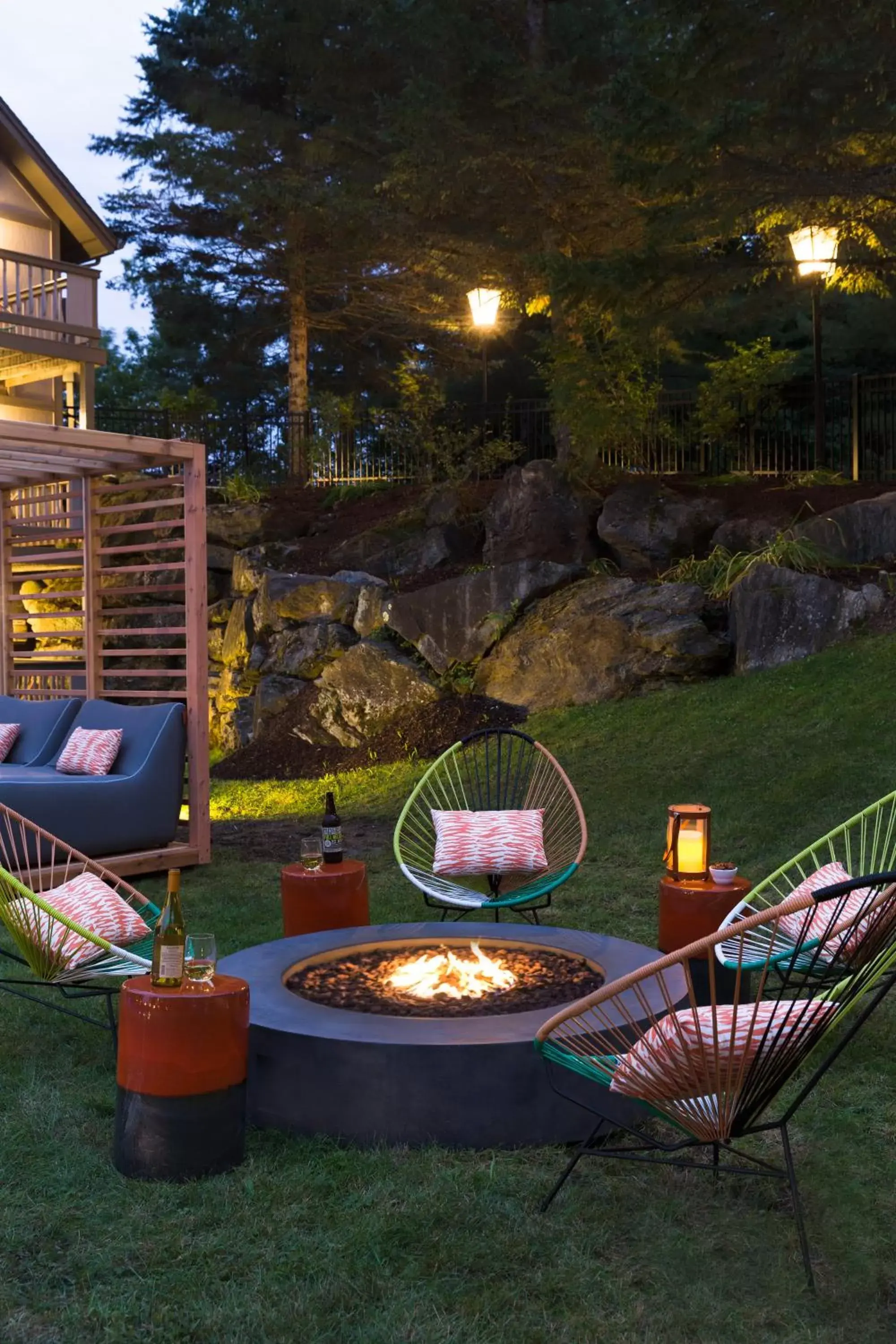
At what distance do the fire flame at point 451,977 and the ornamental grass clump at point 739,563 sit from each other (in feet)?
22.8

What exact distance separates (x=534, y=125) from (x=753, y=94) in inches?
143

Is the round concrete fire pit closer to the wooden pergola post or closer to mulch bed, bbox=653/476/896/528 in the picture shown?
the wooden pergola post

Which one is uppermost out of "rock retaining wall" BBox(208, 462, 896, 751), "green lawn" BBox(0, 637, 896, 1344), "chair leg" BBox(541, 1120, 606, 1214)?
"rock retaining wall" BBox(208, 462, 896, 751)

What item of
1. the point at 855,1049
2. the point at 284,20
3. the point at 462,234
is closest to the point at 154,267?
the point at 284,20

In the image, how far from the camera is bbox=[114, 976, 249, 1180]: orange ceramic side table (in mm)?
2977

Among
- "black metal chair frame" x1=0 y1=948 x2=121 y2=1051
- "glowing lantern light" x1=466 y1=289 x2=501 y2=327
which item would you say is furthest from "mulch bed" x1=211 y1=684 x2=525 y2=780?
"black metal chair frame" x1=0 y1=948 x2=121 y2=1051

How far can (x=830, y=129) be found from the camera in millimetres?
8102

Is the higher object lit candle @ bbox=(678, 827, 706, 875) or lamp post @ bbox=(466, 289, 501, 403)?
lamp post @ bbox=(466, 289, 501, 403)

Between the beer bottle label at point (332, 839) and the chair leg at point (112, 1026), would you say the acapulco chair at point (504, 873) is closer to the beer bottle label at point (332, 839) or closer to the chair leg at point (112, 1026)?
the beer bottle label at point (332, 839)

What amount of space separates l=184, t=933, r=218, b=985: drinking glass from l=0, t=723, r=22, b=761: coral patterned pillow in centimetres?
522

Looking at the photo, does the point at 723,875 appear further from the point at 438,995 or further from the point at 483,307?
the point at 483,307

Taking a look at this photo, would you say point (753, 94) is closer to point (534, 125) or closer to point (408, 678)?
point (534, 125)

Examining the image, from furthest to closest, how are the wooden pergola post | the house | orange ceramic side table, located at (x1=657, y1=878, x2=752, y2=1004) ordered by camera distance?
the house → the wooden pergola post → orange ceramic side table, located at (x1=657, y1=878, x2=752, y2=1004)

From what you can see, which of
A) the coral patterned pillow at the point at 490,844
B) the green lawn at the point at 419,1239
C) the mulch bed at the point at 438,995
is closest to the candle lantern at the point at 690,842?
the mulch bed at the point at 438,995
